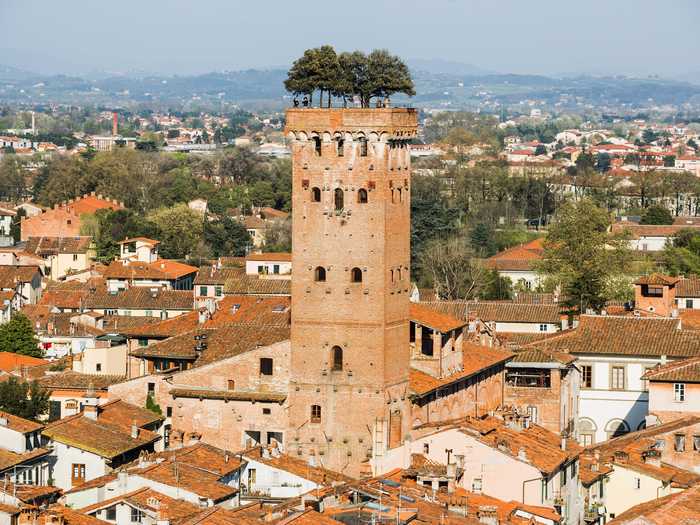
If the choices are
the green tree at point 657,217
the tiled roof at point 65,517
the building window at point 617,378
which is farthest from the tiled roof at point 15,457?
the green tree at point 657,217

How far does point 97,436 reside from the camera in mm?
43438

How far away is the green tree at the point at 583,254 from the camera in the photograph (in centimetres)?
7256

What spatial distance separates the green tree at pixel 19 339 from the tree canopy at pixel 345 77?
1941 cm

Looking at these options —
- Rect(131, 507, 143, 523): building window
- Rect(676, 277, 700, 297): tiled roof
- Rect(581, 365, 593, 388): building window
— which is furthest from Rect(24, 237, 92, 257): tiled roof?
Rect(131, 507, 143, 523): building window

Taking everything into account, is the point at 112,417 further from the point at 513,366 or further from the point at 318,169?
the point at 513,366

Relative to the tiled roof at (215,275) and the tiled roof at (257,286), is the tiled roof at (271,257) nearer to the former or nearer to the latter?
the tiled roof at (215,275)

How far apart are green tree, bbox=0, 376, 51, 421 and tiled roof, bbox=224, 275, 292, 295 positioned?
2062cm

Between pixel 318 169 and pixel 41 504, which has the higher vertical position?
pixel 318 169

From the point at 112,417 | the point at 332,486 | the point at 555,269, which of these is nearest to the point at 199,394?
the point at 112,417

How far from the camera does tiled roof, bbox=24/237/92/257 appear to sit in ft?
305

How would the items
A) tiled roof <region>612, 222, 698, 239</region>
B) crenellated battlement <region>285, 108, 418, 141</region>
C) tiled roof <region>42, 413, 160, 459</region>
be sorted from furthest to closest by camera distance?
tiled roof <region>612, 222, 698, 239</region>
crenellated battlement <region>285, 108, 418, 141</region>
tiled roof <region>42, 413, 160, 459</region>

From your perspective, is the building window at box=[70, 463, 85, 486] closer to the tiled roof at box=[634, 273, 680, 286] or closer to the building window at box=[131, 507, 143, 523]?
the building window at box=[131, 507, 143, 523]

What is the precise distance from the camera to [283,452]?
4462 cm

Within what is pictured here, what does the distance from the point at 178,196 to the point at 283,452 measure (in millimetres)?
73319
